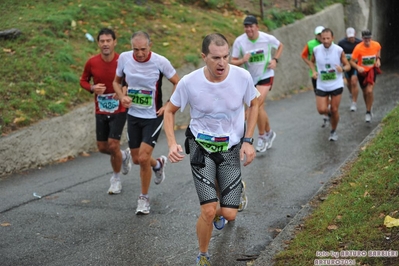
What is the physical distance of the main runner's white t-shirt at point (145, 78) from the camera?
7.94 metres

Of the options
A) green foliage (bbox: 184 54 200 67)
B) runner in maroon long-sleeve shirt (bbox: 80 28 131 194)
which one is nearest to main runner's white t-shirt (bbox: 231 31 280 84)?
runner in maroon long-sleeve shirt (bbox: 80 28 131 194)

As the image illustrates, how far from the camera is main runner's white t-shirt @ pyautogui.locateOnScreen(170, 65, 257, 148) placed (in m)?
5.81

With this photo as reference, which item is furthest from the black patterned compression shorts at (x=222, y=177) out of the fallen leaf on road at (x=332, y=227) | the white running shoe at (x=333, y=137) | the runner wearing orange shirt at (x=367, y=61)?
the runner wearing orange shirt at (x=367, y=61)

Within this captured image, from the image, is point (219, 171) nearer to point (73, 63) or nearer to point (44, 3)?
point (73, 63)

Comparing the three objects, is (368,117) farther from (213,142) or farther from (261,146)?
(213,142)

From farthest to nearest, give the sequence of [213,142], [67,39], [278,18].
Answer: [278,18] → [67,39] → [213,142]

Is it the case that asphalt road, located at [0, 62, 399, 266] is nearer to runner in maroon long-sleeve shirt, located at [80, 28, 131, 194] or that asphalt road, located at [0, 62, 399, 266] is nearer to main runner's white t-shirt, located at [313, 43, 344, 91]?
runner in maroon long-sleeve shirt, located at [80, 28, 131, 194]

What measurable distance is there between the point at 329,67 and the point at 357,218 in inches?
242

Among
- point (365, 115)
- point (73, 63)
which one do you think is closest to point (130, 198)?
point (73, 63)

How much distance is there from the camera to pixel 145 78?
796 centimetres

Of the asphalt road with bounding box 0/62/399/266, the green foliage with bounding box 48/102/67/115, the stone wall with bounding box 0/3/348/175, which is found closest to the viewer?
the asphalt road with bounding box 0/62/399/266

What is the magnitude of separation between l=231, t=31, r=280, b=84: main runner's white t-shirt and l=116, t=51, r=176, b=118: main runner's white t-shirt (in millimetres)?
3279

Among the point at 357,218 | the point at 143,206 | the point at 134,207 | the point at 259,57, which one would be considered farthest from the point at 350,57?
the point at 357,218

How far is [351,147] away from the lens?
11.2 metres
